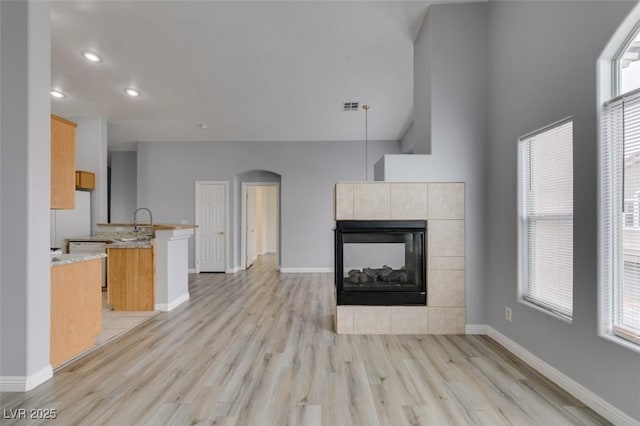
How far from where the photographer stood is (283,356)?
111 inches

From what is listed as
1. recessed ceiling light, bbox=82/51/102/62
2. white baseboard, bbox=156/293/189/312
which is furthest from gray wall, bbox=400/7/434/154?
recessed ceiling light, bbox=82/51/102/62

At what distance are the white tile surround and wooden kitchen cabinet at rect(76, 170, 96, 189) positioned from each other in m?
5.06

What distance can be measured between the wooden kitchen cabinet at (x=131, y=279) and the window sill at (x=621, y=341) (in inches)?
173

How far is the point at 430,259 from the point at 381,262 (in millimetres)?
495

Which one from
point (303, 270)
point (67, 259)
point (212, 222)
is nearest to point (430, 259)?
point (67, 259)

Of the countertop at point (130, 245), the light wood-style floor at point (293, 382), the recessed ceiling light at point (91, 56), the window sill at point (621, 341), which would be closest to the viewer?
the window sill at point (621, 341)

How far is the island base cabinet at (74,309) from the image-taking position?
2586 millimetres

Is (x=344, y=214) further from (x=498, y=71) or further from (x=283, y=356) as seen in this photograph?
(x=498, y=71)

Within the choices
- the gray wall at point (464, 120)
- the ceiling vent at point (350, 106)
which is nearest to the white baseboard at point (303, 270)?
the ceiling vent at point (350, 106)

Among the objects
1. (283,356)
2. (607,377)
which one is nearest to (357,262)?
(283,356)

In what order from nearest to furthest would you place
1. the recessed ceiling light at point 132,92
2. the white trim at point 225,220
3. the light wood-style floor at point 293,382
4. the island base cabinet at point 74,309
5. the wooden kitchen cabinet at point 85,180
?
the light wood-style floor at point 293,382
the island base cabinet at point 74,309
the recessed ceiling light at point 132,92
the wooden kitchen cabinet at point 85,180
the white trim at point 225,220

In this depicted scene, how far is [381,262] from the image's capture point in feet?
11.5

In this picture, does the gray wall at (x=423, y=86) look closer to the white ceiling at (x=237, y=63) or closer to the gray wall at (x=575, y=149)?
the white ceiling at (x=237, y=63)

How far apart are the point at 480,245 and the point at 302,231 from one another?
437cm
